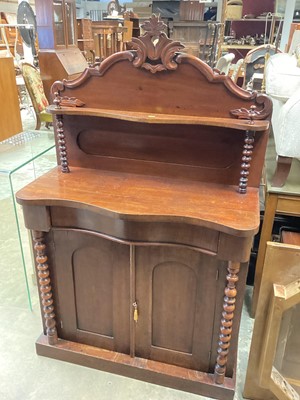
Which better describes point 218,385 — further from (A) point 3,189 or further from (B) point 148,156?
(A) point 3,189

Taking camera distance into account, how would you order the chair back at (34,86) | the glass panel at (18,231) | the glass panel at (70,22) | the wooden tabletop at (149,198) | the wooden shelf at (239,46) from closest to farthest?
1. the wooden tabletop at (149,198)
2. the glass panel at (18,231)
3. the chair back at (34,86)
4. the glass panel at (70,22)
5. the wooden shelf at (239,46)

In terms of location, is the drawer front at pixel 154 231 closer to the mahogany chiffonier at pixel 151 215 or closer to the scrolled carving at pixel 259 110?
the mahogany chiffonier at pixel 151 215

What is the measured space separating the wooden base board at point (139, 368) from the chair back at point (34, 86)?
336cm

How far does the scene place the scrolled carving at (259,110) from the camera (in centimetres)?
113

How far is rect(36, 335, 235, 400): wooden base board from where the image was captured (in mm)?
1353

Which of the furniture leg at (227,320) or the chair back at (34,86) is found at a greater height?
the chair back at (34,86)

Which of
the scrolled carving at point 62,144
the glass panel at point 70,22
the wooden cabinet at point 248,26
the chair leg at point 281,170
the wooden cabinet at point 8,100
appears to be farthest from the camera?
the wooden cabinet at point 248,26

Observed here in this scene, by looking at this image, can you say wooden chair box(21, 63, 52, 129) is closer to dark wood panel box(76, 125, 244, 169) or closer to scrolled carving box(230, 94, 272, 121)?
dark wood panel box(76, 125, 244, 169)

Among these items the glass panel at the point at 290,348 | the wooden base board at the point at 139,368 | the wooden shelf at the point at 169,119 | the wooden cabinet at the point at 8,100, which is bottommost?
the wooden base board at the point at 139,368

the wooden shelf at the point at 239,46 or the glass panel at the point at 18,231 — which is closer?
the glass panel at the point at 18,231

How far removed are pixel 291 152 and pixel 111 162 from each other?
27.8 inches

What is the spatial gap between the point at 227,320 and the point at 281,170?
2.12ft

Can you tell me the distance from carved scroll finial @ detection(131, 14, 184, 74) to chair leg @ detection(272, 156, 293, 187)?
59 cm

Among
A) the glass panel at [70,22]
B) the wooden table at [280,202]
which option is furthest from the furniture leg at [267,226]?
the glass panel at [70,22]
